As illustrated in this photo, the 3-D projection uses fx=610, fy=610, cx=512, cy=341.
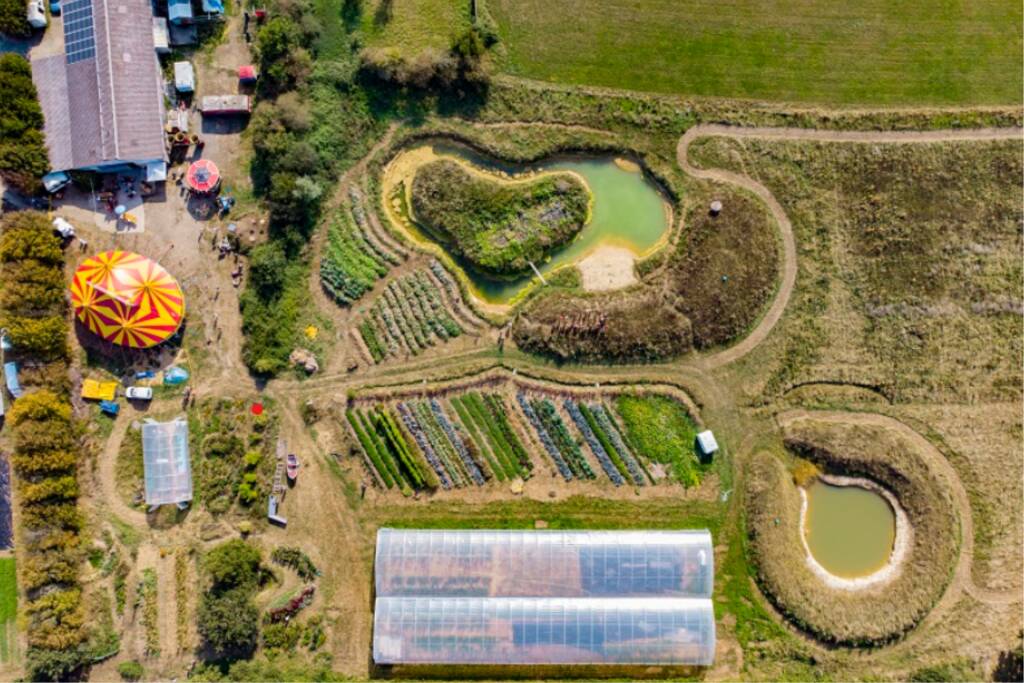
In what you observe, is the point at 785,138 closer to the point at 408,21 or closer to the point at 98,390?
the point at 408,21

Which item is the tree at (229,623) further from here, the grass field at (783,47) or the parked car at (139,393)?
the grass field at (783,47)

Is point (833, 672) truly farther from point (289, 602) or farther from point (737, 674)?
point (289, 602)

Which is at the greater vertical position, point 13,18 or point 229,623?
point 13,18

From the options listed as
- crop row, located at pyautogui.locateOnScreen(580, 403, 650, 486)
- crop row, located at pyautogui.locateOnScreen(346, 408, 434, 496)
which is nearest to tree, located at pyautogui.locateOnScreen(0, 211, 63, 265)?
crop row, located at pyautogui.locateOnScreen(346, 408, 434, 496)

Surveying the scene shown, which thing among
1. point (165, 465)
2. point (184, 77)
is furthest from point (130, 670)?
point (184, 77)

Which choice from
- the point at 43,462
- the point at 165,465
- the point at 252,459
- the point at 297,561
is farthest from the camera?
the point at 252,459

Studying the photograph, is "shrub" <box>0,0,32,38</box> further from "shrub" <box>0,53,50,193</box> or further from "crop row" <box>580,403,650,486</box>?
"crop row" <box>580,403,650,486</box>

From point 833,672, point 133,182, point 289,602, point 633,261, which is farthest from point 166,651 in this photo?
point 833,672

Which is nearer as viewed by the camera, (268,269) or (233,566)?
(233,566)
